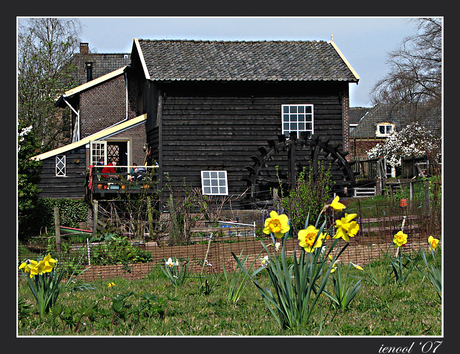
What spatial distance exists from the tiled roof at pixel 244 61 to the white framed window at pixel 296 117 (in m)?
1.33

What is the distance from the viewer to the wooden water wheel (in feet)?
69.2

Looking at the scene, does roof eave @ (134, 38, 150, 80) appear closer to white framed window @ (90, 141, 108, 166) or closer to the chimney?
white framed window @ (90, 141, 108, 166)

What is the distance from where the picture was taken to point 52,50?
24594 millimetres

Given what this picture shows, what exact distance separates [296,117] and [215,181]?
4.23 m

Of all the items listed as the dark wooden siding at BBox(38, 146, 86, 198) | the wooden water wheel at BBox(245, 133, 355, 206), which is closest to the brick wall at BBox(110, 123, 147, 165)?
the dark wooden siding at BBox(38, 146, 86, 198)

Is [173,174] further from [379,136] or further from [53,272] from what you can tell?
[379,136]

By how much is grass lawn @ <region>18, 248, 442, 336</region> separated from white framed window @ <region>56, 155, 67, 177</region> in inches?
702

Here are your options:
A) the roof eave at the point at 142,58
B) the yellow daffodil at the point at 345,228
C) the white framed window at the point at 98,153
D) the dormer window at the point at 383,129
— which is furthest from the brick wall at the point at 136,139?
the dormer window at the point at 383,129

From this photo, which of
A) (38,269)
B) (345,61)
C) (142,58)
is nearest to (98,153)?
(142,58)

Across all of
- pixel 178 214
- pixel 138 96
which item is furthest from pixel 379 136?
pixel 178 214

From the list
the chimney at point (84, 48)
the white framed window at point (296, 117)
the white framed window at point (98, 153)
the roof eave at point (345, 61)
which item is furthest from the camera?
the chimney at point (84, 48)

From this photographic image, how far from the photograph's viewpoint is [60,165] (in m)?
24.0

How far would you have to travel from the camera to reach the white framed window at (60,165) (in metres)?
23.9

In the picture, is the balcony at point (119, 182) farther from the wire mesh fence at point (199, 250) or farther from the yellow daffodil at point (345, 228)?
the yellow daffodil at point (345, 228)
